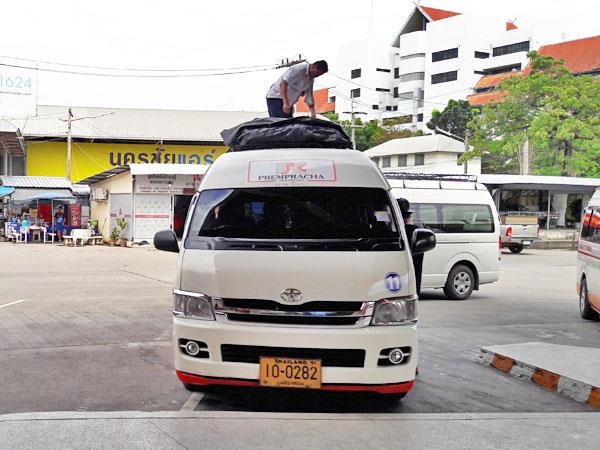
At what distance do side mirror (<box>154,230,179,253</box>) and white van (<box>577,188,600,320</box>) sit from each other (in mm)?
7059

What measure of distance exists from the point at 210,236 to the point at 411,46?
266ft

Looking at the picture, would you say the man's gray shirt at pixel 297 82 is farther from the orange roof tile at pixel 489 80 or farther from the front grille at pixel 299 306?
the orange roof tile at pixel 489 80

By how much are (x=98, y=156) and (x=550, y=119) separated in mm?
28073

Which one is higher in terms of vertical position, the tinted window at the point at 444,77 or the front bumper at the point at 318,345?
the tinted window at the point at 444,77

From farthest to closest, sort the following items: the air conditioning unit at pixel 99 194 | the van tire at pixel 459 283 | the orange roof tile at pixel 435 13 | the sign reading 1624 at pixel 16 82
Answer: the orange roof tile at pixel 435 13
the sign reading 1624 at pixel 16 82
the air conditioning unit at pixel 99 194
the van tire at pixel 459 283

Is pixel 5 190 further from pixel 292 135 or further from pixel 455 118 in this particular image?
pixel 455 118

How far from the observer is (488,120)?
3919cm

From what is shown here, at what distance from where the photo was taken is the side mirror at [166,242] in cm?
591

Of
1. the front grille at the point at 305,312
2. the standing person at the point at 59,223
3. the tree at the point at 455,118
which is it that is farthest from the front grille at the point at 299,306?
the tree at the point at 455,118

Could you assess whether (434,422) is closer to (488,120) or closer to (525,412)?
(525,412)

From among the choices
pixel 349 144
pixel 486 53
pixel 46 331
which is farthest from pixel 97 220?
pixel 486 53

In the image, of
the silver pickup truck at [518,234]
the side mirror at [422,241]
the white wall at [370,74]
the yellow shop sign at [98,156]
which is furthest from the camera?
the white wall at [370,74]

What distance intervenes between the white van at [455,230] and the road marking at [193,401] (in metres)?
7.86

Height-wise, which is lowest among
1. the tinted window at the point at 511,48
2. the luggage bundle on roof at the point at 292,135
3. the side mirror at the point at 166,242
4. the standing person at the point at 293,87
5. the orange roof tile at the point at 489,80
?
the side mirror at the point at 166,242
